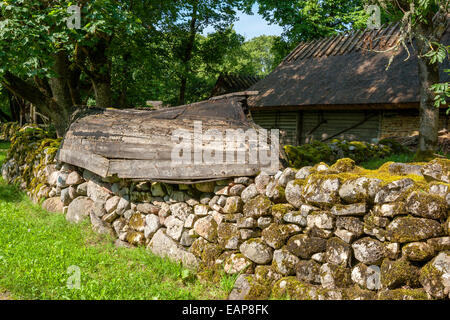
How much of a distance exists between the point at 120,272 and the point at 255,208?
1972 mm

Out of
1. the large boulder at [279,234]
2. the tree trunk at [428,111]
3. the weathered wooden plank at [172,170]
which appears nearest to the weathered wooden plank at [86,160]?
the weathered wooden plank at [172,170]

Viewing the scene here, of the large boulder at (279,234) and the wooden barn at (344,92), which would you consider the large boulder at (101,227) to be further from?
the wooden barn at (344,92)

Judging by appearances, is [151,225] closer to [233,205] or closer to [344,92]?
[233,205]

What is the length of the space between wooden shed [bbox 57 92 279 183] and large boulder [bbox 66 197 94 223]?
73 centimetres

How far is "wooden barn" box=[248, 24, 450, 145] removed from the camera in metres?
10.6

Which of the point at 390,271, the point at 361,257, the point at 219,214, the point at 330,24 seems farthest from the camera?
the point at 330,24

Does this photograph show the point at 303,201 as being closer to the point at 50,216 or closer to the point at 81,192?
the point at 81,192

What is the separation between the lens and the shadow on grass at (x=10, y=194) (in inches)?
322

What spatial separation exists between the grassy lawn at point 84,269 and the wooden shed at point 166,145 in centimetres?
114

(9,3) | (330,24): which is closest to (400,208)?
(9,3)

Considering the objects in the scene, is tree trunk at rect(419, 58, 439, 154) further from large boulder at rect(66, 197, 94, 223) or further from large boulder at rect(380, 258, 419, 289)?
large boulder at rect(66, 197, 94, 223)

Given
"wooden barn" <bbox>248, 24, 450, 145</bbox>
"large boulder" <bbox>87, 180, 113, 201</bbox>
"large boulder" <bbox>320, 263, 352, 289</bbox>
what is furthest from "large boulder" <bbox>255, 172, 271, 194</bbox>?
"wooden barn" <bbox>248, 24, 450, 145</bbox>

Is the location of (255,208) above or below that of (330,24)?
below

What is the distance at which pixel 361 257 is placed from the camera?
3.05m
